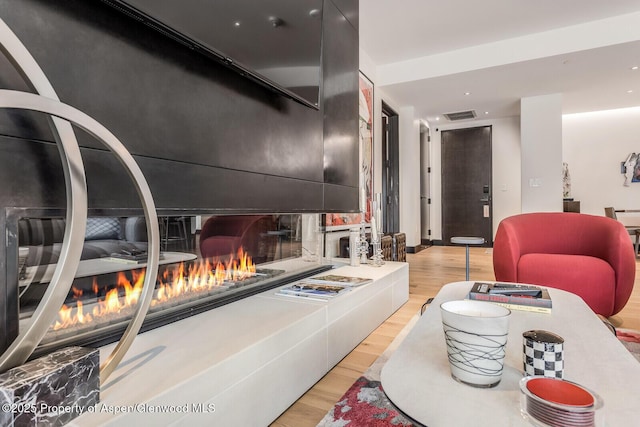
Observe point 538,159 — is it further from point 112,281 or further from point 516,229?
point 112,281

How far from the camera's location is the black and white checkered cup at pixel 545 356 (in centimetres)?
74

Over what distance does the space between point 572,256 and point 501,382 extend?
2190 mm

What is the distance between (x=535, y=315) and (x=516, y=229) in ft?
5.63

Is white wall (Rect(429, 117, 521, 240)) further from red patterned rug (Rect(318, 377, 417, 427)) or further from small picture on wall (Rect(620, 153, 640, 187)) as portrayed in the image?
red patterned rug (Rect(318, 377, 417, 427))

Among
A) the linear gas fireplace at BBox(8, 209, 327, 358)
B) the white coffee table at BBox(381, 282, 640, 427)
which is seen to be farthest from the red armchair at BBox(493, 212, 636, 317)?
the linear gas fireplace at BBox(8, 209, 327, 358)

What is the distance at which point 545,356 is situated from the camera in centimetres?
74

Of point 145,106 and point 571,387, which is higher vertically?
point 145,106

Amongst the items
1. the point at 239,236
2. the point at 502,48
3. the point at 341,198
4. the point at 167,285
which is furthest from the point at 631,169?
the point at 167,285

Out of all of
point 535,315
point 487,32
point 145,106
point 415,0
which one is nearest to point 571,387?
point 535,315

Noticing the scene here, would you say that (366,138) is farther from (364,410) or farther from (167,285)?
(364,410)

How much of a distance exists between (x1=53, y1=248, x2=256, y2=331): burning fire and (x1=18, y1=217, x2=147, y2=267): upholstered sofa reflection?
0.11 meters

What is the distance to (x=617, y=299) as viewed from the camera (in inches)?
89.4

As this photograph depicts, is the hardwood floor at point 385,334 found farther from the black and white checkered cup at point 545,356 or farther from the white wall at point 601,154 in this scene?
the white wall at point 601,154

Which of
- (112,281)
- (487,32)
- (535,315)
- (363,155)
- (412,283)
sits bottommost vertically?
(412,283)
